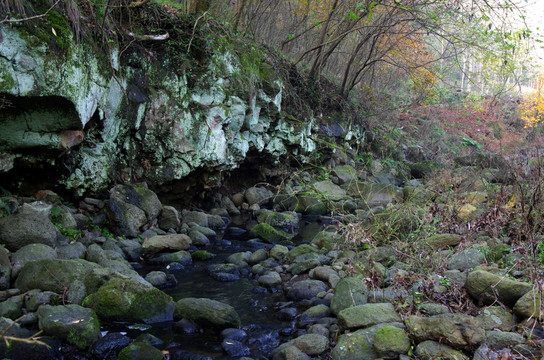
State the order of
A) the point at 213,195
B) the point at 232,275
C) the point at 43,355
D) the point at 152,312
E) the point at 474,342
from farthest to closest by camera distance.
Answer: the point at 213,195 < the point at 232,275 < the point at 152,312 < the point at 43,355 < the point at 474,342

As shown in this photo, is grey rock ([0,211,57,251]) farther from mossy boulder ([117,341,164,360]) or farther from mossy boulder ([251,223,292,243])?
mossy boulder ([251,223,292,243])

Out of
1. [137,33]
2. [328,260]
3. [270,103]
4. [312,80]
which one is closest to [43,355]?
[328,260]

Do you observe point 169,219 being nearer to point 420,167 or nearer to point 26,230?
point 26,230

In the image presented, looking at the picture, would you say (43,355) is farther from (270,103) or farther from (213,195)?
(270,103)

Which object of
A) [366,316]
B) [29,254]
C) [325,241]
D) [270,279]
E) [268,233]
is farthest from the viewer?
[268,233]

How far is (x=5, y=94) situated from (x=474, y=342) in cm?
626

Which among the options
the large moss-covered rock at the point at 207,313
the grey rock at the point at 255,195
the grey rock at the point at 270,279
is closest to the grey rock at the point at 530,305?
the large moss-covered rock at the point at 207,313

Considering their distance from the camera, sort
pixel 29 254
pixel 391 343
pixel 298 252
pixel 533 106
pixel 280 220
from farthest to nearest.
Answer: pixel 533 106 → pixel 280 220 → pixel 298 252 → pixel 29 254 → pixel 391 343

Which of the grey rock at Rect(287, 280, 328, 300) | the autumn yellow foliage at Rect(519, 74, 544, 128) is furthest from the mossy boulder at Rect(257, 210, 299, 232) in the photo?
the autumn yellow foliage at Rect(519, 74, 544, 128)

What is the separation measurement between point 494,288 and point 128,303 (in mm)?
3911

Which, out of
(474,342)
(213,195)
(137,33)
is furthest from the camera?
(213,195)

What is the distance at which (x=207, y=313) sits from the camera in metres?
4.75

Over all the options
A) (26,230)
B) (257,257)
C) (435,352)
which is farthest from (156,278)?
(435,352)

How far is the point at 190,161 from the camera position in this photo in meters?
8.98
